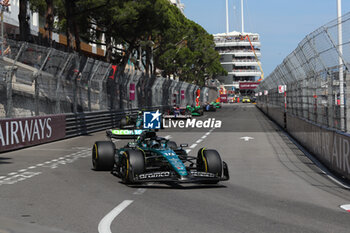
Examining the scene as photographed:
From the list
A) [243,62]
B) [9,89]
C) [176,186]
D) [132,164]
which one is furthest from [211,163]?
[243,62]

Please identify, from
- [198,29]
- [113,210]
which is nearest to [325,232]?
[113,210]

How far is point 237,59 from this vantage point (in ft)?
603

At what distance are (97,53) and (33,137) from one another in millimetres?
50392

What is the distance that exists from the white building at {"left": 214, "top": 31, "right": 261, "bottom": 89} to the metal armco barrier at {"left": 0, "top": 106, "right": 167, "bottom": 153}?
157 m

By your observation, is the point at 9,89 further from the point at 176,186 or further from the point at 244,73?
the point at 244,73

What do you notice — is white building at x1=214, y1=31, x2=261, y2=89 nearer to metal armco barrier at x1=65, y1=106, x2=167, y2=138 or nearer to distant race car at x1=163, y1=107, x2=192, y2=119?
distant race car at x1=163, y1=107, x2=192, y2=119

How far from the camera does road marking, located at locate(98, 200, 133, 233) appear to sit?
230 inches

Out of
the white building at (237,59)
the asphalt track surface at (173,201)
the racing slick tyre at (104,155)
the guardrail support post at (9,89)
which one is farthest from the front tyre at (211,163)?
the white building at (237,59)

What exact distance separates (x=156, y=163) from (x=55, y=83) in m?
11.6

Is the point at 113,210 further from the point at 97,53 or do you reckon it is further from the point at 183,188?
the point at 97,53

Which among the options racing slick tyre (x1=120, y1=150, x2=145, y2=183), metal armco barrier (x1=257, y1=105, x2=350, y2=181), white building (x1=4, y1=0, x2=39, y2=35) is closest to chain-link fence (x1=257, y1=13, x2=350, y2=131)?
metal armco barrier (x1=257, y1=105, x2=350, y2=181)

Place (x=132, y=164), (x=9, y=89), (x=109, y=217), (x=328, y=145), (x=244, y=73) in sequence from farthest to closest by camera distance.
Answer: (x=244, y=73), (x=9, y=89), (x=328, y=145), (x=132, y=164), (x=109, y=217)

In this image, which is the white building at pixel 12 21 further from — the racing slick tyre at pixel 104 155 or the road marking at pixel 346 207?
the road marking at pixel 346 207

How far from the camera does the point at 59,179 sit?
32.4 feet
